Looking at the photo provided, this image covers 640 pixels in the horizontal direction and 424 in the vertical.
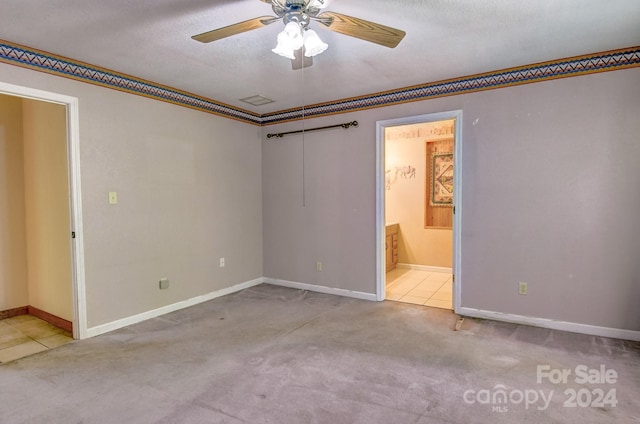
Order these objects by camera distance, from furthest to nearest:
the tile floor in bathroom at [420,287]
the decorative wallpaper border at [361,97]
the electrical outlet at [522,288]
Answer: the tile floor in bathroom at [420,287] → the electrical outlet at [522,288] → the decorative wallpaper border at [361,97]

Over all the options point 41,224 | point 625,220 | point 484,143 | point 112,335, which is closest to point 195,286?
point 112,335

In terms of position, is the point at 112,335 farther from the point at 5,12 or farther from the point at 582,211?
the point at 582,211

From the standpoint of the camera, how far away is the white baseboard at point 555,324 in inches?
117

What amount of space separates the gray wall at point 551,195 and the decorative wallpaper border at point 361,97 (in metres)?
0.08

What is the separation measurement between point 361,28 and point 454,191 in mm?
2240

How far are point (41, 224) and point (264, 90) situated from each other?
2.67m

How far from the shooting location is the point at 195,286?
4.11 meters

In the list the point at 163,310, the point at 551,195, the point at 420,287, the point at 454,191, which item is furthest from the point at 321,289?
the point at 551,195

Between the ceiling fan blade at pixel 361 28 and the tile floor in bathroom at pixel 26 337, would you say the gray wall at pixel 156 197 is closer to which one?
the tile floor in bathroom at pixel 26 337

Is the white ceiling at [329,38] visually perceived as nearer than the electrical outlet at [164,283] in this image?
Yes

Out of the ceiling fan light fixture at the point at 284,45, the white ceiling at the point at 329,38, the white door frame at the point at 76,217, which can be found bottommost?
the white door frame at the point at 76,217

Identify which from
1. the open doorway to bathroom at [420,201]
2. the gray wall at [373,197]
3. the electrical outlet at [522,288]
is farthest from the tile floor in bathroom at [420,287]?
the electrical outlet at [522,288]

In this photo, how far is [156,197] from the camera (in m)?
3.68

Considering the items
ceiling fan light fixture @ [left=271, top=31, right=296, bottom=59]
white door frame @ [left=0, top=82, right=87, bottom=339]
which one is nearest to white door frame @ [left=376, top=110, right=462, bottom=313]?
ceiling fan light fixture @ [left=271, top=31, right=296, bottom=59]
